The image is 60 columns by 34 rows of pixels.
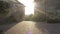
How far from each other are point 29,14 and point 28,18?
0.29m

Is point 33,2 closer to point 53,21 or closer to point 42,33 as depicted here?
point 53,21

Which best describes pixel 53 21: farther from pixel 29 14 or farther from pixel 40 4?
pixel 29 14

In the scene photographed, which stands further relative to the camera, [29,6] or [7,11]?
[29,6]

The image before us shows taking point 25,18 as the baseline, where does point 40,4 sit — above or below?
Answer: above

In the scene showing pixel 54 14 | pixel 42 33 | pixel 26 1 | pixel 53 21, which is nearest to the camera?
pixel 42 33

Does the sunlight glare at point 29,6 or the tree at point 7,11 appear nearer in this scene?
the tree at point 7,11

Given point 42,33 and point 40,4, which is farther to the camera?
point 40,4

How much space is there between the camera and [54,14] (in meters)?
7.89

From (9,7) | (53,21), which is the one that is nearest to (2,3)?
(9,7)

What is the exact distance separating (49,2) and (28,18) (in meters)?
1.88

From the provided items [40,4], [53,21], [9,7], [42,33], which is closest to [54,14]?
[53,21]

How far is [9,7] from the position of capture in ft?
22.1

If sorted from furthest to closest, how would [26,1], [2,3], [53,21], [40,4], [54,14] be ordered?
[26,1] → [40,4] → [54,14] → [53,21] → [2,3]

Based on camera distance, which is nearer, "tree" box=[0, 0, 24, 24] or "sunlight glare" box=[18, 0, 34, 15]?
"tree" box=[0, 0, 24, 24]
